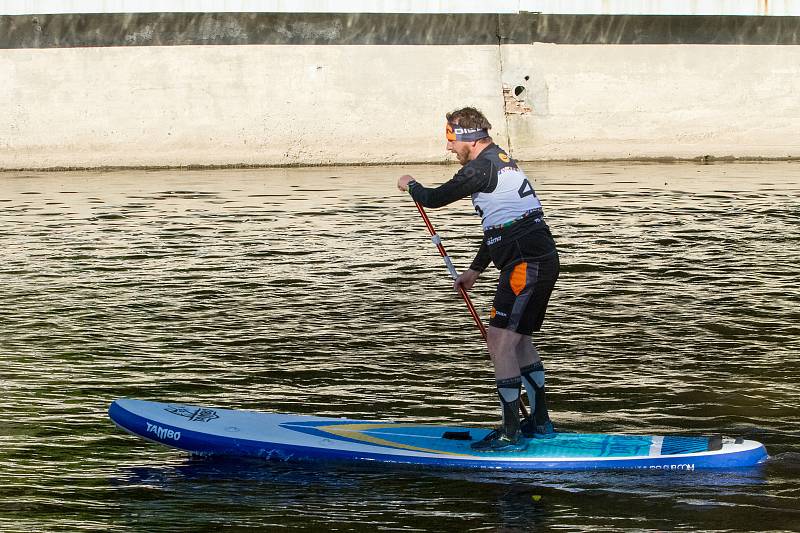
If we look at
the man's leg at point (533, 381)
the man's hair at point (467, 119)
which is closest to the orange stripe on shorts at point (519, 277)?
the man's leg at point (533, 381)

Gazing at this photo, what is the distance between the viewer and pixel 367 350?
1048 cm

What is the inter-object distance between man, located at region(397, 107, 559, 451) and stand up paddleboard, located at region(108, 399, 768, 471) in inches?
6.2

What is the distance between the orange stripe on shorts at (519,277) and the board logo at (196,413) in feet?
6.35

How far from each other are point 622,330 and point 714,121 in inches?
685

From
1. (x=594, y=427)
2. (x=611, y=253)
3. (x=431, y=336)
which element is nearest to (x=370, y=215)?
(x=611, y=253)

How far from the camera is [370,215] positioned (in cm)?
1897

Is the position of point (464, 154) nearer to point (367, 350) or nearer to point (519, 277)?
point (519, 277)

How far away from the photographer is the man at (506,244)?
7703 mm

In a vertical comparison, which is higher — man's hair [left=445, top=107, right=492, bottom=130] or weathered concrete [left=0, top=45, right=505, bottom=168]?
man's hair [left=445, top=107, right=492, bottom=130]

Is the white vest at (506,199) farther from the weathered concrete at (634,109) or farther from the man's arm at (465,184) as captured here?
the weathered concrete at (634,109)

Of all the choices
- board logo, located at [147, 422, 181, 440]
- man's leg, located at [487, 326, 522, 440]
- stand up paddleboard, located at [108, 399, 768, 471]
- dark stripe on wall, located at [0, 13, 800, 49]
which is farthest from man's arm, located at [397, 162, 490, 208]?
dark stripe on wall, located at [0, 13, 800, 49]

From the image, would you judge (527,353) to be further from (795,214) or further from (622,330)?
(795,214)

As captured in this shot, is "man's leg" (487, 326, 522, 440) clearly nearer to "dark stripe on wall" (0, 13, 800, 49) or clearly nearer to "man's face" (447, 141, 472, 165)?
"man's face" (447, 141, 472, 165)

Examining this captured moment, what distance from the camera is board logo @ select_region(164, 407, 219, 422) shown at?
8.08m
